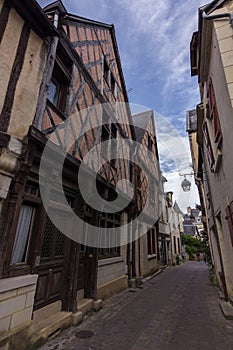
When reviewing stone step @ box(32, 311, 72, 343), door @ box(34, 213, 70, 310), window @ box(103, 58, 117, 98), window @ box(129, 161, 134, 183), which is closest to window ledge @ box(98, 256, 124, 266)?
door @ box(34, 213, 70, 310)

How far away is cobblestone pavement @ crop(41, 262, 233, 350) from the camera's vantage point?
271 cm

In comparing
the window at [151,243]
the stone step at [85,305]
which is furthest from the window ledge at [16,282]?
the window at [151,243]

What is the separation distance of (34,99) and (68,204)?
1972mm

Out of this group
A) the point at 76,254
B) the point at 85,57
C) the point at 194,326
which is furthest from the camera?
the point at 85,57

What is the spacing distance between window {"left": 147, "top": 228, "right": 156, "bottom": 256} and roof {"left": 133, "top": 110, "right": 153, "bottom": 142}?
479 centimetres

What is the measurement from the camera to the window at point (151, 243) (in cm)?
967

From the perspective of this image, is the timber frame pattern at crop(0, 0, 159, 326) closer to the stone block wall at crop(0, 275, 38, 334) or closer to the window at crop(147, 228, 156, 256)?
the stone block wall at crop(0, 275, 38, 334)

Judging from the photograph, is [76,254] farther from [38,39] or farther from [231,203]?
[38,39]

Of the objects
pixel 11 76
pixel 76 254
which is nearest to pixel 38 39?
pixel 11 76

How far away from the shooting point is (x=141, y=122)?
12.3 m

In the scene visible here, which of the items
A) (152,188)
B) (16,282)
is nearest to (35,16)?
(16,282)

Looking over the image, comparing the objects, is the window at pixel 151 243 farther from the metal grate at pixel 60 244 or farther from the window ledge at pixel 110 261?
the metal grate at pixel 60 244

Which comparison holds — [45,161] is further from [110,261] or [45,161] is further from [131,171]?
[131,171]

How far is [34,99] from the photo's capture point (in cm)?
289
